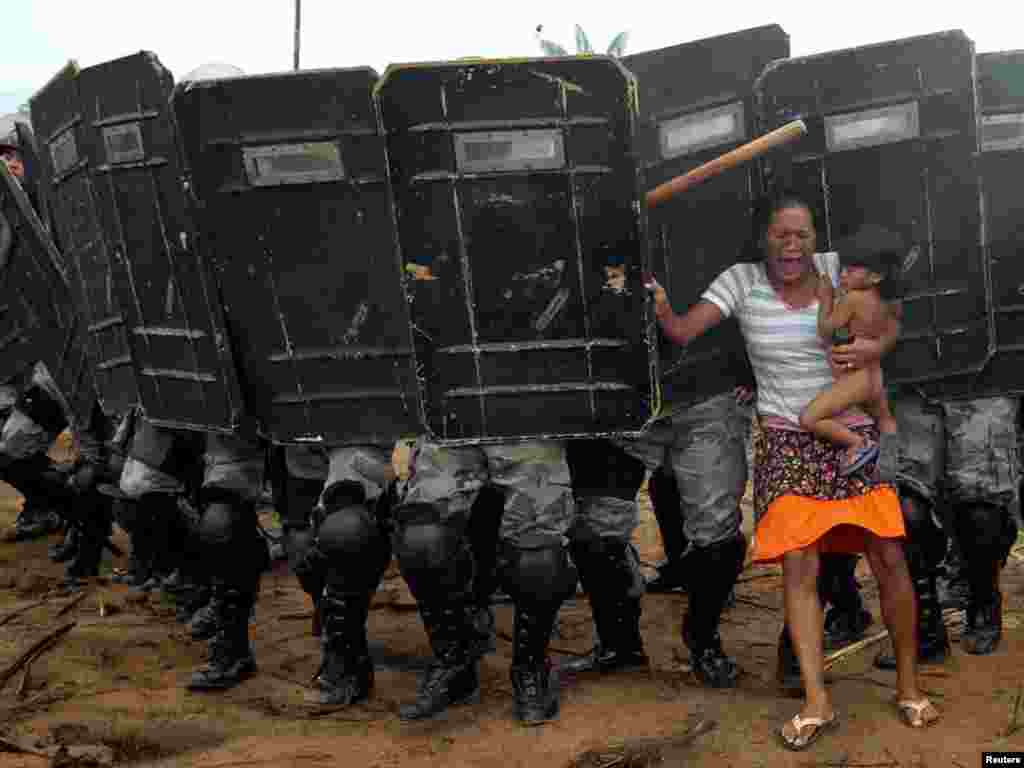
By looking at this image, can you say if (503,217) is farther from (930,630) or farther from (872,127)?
(930,630)

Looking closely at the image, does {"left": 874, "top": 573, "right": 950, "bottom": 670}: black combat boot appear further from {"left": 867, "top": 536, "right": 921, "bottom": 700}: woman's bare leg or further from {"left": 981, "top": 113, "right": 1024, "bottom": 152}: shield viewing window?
{"left": 981, "top": 113, "right": 1024, "bottom": 152}: shield viewing window

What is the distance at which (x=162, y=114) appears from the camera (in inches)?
144

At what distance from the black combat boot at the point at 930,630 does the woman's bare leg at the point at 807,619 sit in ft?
2.28

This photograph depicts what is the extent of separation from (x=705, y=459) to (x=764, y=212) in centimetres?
88

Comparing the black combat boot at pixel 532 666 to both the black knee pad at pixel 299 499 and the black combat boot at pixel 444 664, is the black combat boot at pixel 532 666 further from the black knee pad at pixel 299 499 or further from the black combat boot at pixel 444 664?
the black knee pad at pixel 299 499

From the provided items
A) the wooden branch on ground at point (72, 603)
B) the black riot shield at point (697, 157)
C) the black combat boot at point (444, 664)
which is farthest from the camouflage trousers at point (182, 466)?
the black riot shield at point (697, 157)

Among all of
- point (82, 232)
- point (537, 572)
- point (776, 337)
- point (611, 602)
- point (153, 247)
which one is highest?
point (82, 232)

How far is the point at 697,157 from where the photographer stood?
373 centimetres

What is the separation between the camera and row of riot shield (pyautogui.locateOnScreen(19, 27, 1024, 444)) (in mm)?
3400

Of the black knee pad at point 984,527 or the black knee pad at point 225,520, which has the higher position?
the black knee pad at point 225,520

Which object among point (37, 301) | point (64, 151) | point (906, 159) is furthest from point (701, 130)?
point (37, 301)

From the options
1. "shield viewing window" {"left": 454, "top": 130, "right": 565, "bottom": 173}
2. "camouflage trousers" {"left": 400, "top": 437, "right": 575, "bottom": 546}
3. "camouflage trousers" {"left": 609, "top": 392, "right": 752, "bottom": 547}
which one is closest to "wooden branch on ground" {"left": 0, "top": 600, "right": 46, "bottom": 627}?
"camouflage trousers" {"left": 400, "top": 437, "right": 575, "bottom": 546}

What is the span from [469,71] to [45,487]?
4219 millimetres

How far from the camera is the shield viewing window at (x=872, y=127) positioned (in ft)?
12.3
